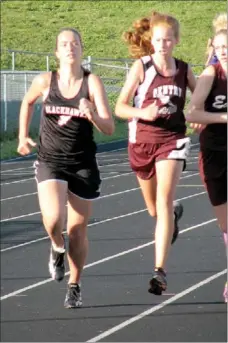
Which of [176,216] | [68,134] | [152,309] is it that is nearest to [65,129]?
[68,134]

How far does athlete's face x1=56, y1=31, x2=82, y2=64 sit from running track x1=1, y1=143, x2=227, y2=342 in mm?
24085

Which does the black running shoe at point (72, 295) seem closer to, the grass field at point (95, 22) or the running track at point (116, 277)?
the grass field at point (95, 22)

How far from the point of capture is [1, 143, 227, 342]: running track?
32.5 metres

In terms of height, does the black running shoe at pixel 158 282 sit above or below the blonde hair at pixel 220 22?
below

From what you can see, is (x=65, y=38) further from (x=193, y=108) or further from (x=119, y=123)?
(x=119, y=123)

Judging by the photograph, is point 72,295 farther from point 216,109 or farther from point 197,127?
point 216,109

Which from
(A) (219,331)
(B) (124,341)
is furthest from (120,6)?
(B) (124,341)

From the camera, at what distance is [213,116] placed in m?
4.49

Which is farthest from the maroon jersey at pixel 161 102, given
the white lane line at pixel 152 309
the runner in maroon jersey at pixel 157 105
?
the white lane line at pixel 152 309

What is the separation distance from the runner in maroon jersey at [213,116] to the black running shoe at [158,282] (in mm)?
716

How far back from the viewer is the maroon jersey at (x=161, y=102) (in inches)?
183

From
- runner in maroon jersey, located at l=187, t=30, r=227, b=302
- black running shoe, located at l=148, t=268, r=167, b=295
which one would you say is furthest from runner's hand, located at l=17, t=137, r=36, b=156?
black running shoe, located at l=148, t=268, r=167, b=295

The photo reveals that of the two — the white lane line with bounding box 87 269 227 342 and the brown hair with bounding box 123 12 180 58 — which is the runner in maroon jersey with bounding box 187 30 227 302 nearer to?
the brown hair with bounding box 123 12 180 58

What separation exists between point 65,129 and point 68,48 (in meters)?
0.34
